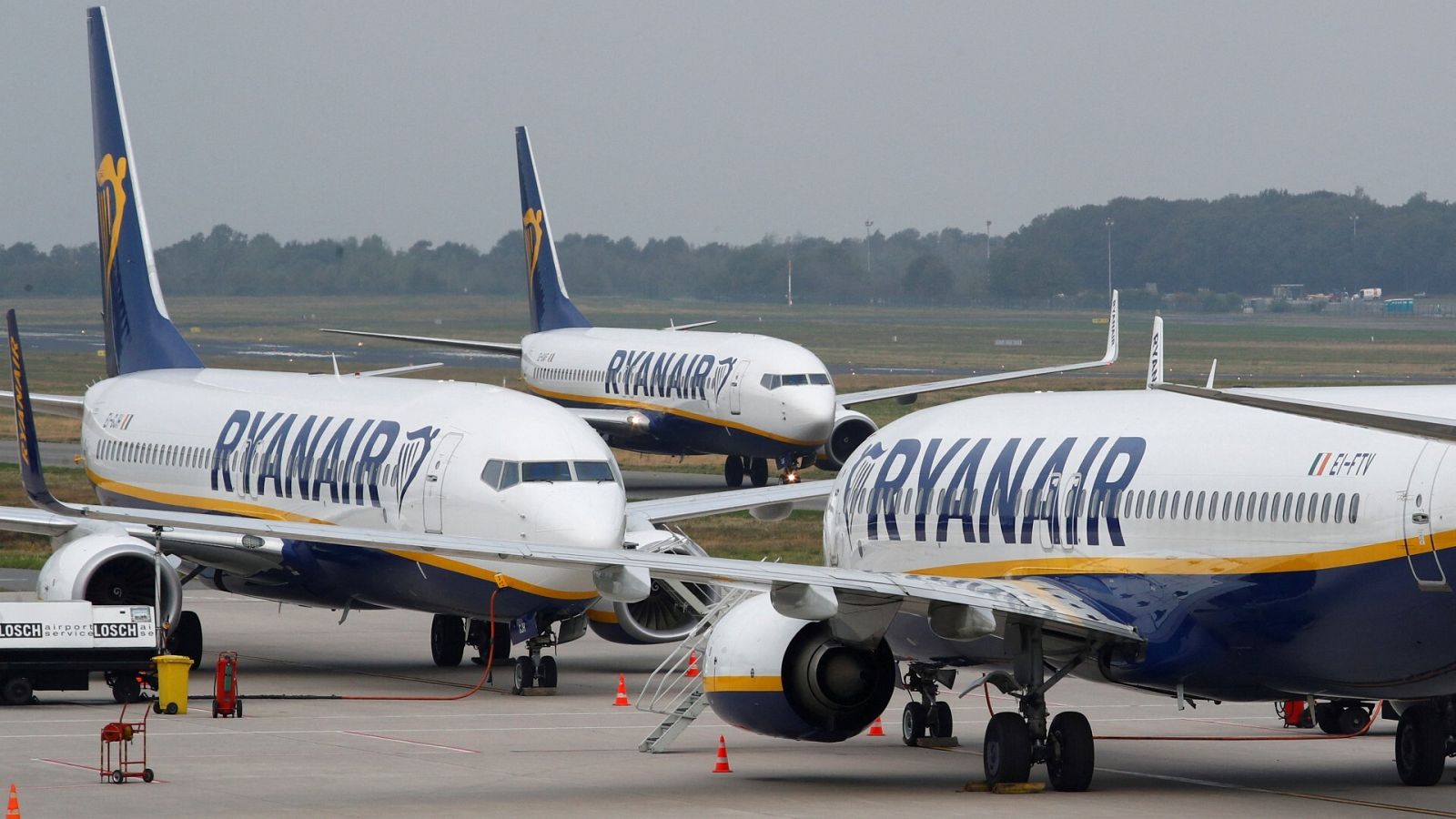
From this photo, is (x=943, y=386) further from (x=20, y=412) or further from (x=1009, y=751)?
(x=1009, y=751)

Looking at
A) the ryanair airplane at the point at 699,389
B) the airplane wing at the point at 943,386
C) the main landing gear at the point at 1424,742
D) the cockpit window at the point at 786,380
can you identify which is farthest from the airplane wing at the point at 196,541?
the cockpit window at the point at 786,380

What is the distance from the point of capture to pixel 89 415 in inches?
1420

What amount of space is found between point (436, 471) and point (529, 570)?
2175 millimetres

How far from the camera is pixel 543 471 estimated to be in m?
26.1

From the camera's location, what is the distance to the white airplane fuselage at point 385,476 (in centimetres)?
2581

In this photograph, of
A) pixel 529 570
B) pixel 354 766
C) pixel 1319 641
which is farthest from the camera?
pixel 529 570

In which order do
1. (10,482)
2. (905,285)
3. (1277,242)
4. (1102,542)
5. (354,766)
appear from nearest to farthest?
(1102,542), (354,766), (10,482), (1277,242), (905,285)

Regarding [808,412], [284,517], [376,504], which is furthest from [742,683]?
[808,412]

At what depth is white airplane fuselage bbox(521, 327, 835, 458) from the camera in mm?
54969

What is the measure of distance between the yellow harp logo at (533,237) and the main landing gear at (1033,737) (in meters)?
47.9

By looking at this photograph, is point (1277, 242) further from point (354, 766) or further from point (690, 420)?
point (354, 766)

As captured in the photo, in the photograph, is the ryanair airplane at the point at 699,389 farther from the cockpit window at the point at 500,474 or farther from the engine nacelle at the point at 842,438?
the cockpit window at the point at 500,474

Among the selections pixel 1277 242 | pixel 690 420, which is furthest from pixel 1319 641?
pixel 1277 242

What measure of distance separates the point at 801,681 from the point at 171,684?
8.65 meters
